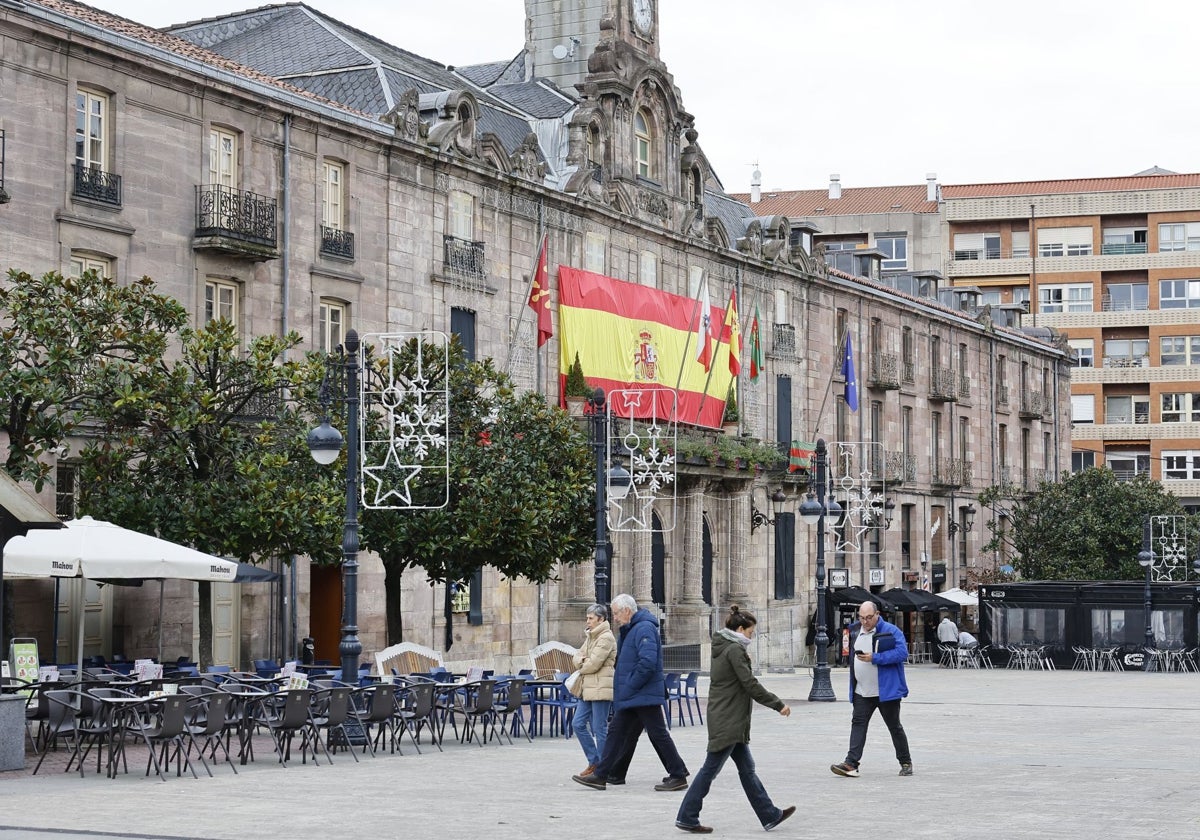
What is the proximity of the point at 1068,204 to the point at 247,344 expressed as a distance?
2394 inches

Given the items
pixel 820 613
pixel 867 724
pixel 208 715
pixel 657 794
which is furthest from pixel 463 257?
pixel 657 794

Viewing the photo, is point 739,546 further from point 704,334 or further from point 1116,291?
point 1116,291

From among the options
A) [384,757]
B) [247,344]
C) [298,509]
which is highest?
[247,344]

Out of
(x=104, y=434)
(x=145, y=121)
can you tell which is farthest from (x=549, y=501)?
(x=145, y=121)

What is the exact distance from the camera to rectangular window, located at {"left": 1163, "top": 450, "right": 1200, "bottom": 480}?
83375 millimetres

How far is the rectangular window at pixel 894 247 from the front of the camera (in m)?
87.4

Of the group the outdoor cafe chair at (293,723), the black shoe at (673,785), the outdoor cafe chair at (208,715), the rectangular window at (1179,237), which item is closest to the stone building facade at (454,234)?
the outdoor cafe chair at (208,715)

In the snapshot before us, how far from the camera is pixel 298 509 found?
80.4 ft

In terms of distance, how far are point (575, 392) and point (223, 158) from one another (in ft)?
33.8

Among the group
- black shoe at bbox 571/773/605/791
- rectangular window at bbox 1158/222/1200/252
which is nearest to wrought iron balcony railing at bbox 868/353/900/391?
rectangular window at bbox 1158/222/1200/252

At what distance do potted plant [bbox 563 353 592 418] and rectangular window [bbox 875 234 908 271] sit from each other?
166 feet

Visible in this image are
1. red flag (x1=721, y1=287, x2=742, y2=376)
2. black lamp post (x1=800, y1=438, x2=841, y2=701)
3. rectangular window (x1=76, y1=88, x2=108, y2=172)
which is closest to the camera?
rectangular window (x1=76, y1=88, x2=108, y2=172)

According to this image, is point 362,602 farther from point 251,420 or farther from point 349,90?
point 349,90

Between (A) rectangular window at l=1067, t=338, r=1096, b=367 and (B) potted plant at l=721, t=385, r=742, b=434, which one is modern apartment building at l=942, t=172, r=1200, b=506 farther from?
(B) potted plant at l=721, t=385, r=742, b=434
